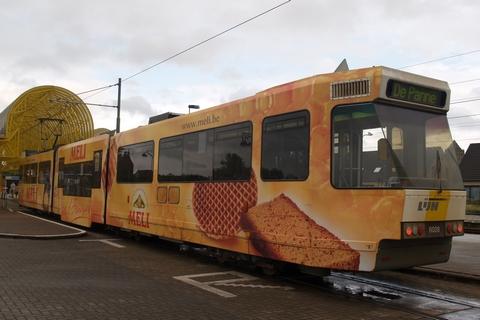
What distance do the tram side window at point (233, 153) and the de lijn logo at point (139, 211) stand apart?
11.0 ft

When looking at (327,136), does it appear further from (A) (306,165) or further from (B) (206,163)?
(B) (206,163)

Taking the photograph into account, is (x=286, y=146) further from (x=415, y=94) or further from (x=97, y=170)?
(x=97, y=170)

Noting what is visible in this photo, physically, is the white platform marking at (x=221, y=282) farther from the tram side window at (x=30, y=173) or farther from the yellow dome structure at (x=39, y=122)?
the yellow dome structure at (x=39, y=122)

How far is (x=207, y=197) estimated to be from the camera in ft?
33.7

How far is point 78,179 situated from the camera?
1861cm

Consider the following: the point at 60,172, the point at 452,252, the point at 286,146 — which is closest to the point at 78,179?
the point at 60,172

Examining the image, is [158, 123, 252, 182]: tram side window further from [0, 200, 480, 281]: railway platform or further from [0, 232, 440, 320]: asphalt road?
[0, 200, 480, 281]: railway platform

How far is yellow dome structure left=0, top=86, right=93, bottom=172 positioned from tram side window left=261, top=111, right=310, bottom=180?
78.6ft

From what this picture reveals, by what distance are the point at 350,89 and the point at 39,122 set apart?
30.8m

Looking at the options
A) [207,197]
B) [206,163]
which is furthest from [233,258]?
[206,163]

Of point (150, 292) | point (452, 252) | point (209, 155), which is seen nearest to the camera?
point (150, 292)

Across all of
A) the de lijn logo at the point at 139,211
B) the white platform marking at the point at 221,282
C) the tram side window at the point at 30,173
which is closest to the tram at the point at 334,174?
the white platform marking at the point at 221,282

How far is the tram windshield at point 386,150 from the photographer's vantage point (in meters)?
7.30

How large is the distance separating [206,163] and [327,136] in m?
3.34
